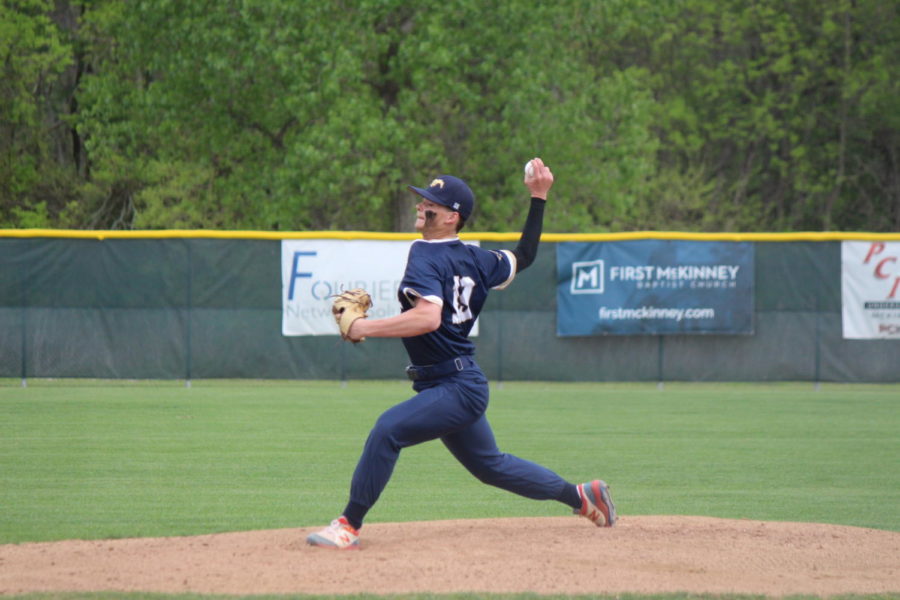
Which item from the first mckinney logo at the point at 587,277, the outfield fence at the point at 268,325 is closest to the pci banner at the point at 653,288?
the first mckinney logo at the point at 587,277

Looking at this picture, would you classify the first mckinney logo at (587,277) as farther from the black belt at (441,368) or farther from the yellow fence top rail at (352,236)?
the black belt at (441,368)

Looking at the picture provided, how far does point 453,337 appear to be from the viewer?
591 centimetres

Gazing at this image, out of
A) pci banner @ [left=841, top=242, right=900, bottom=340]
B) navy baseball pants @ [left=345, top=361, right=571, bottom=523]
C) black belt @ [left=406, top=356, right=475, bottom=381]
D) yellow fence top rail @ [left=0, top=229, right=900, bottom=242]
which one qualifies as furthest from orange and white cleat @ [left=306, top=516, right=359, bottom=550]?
pci banner @ [left=841, top=242, right=900, bottom=340]

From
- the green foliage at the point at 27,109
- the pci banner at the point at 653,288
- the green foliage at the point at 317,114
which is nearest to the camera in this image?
the pci banner at the point at 653,288

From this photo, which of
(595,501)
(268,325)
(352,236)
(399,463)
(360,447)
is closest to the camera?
(595,501)

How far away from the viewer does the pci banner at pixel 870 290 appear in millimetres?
15961

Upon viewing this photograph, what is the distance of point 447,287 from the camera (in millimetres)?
5801

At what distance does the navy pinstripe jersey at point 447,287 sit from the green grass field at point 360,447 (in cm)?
168

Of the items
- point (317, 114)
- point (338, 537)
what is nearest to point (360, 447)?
point (338, 537)

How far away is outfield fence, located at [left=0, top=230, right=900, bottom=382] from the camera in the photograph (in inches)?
611

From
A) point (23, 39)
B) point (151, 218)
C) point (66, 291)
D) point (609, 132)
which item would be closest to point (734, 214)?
point (609, 132)

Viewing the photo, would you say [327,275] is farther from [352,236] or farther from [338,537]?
[338,537]

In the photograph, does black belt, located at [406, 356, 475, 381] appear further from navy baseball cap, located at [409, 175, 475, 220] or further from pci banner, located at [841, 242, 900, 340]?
pci banner, located at [841, 242, 900, 340]

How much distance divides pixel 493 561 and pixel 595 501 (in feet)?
3.16
